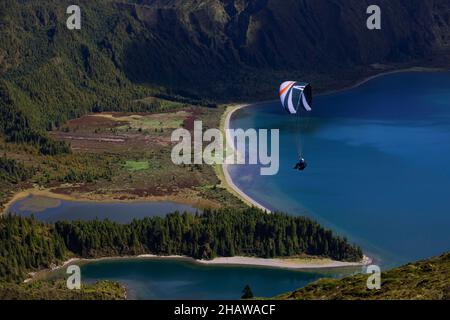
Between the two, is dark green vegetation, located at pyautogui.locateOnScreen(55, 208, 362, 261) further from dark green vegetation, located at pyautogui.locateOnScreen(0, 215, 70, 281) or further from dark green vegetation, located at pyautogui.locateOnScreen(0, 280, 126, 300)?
dark green vegetation, located at pyautogui.locateOnScreen(0, 280, 126, 300)

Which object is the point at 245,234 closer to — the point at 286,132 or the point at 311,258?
the point at 311,258

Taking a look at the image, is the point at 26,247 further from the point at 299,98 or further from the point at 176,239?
the point at 299,98

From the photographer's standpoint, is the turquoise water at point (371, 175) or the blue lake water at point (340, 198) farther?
the turquoise water at point (371, 175)

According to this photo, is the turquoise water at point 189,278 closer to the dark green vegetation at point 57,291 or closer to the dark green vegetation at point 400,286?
the dark green vegetation at point 57,291

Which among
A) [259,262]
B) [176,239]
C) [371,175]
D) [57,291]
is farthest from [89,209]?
[371,175]

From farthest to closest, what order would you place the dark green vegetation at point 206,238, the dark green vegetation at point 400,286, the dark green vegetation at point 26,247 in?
1. the dark green vegetation at point 206,238
2. the dark green vegetation at point 26,247
3. the dark green vegetation at point 400,286

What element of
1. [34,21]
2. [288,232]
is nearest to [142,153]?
[288,232]

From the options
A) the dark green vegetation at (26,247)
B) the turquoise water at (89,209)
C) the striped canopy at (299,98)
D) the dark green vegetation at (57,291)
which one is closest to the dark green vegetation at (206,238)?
the dark green vegetation at (26,247)
